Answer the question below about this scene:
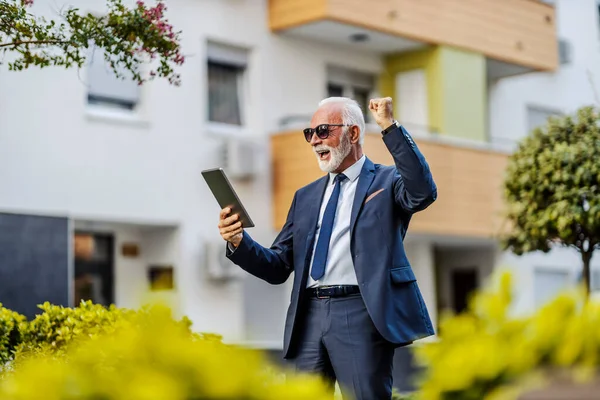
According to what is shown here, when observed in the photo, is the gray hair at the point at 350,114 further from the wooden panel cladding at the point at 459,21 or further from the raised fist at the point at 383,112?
the wooden panel cladding at the point at 459,21

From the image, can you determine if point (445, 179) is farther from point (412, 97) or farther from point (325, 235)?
point (325, 235)

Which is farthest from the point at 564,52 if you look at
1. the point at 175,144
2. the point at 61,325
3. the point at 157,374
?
the point at 157,374

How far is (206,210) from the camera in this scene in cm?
1922

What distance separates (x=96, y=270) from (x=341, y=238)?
13348 millimetres

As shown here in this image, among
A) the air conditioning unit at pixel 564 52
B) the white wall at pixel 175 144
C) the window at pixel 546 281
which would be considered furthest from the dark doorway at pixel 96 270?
the air conditioning unit at pixel 564 52

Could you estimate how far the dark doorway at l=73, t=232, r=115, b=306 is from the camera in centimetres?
1836

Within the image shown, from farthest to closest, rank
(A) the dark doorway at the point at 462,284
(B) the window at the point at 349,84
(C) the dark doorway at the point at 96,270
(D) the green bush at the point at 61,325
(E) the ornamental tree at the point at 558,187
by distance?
(A) the dark doorway at the point at 462,284
(B) the window at the point at 349,84
(C) the dark doorway at the point at 96,270
(E) the ornamental tree at the point at 558,187
(D) the green bush at the point at 61,325

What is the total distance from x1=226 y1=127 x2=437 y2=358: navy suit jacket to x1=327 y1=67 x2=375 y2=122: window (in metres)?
15.9

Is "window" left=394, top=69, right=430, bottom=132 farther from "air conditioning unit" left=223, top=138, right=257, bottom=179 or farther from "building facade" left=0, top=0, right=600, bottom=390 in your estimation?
"air conditioning unit" left=223, top=138, right=257, bottom=179

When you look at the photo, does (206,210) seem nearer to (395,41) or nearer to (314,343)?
(395,41)

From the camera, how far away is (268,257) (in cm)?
584

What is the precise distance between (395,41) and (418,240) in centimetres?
356

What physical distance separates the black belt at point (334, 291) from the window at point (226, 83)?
14.4 m

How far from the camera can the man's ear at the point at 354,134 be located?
229 inches
